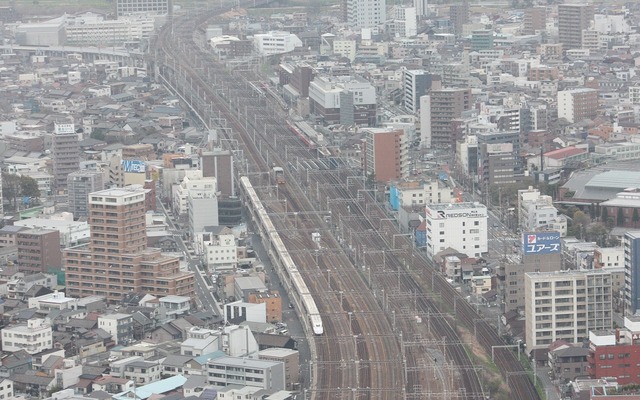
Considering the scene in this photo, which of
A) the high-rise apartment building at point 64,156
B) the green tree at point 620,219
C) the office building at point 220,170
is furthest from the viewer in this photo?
the high-rise apartment building at point 64,156

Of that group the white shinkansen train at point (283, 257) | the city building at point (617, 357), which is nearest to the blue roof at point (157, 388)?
the white shinkansen train at point (283, 257)

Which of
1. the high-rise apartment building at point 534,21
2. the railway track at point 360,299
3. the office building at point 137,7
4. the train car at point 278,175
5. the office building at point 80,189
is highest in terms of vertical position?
the office building at point 137,7

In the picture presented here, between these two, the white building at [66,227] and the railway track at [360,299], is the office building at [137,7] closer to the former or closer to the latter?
the railway track at [360,299]

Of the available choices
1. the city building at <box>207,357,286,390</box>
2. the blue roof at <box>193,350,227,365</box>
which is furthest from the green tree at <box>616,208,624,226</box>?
the city building at <box>207,357,286,390</box>

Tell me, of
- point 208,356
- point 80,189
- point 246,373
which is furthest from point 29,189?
point 246,373

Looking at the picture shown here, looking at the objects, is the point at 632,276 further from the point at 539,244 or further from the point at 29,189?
the point at 29,189
